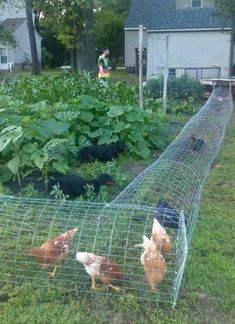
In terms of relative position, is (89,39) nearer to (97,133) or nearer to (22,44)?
(22,44)

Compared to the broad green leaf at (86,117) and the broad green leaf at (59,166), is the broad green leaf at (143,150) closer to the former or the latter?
the broad green leaf at (86,117)

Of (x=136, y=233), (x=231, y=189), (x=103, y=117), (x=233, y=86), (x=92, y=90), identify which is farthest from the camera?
(x=233, y=86)

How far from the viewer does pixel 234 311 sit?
9.78 feet

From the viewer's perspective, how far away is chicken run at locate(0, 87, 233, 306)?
3.05 metres

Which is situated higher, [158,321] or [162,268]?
[162,268]

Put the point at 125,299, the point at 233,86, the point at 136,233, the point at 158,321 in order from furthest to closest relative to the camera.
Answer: the point at 233,86, the point at 136,233, the point at 125,299, the point at 158,321

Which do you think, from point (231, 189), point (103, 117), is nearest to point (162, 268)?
point (231, 189)

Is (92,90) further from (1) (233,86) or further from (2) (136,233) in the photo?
(1) (233,86)

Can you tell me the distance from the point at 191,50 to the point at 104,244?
802 inches

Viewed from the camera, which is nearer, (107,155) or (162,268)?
(162,268)

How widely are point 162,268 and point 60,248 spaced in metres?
0.65

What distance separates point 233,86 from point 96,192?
11.2 meters

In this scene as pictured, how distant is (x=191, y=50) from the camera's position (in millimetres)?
22750

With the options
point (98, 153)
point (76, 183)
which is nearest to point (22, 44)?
point (98, 153)
